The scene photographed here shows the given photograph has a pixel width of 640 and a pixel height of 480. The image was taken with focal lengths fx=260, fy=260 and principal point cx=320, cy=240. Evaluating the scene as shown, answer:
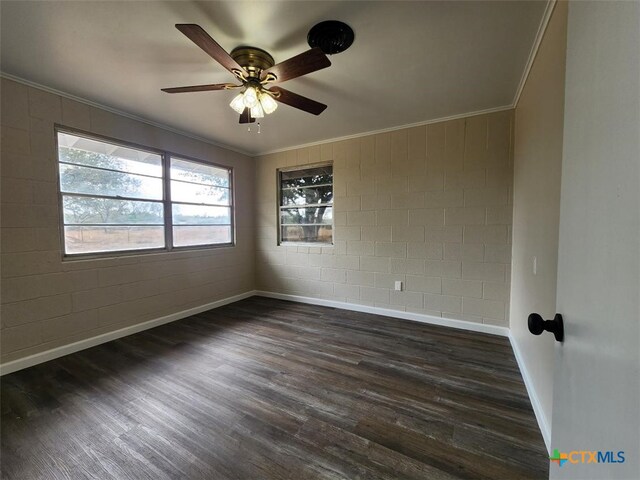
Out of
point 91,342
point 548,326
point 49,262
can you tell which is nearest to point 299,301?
point 91,342

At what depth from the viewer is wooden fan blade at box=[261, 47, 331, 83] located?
1.58 metres

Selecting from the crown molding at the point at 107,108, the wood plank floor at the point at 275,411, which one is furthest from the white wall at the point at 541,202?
the crown molding at the point at 107,108

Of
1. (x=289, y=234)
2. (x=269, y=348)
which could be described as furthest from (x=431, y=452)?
(x=289, y=234)

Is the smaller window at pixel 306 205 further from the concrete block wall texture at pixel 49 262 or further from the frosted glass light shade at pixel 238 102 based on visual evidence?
the frosted glass light shade at pixel 238 102

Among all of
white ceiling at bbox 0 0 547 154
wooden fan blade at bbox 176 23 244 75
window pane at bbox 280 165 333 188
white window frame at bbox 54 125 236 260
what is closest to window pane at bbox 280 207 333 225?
window pane at bbox 280 165 333 188

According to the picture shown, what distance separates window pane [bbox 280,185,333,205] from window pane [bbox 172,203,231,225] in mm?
989

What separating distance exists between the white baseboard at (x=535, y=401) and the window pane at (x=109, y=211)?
4041 mm

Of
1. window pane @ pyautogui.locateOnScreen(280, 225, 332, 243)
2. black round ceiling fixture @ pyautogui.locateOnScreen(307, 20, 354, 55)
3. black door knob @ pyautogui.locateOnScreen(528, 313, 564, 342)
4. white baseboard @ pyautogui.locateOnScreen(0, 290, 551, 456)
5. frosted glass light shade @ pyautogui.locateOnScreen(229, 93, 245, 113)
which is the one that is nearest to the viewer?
black door knob @ pyautogui.locateOnScreen(528, 313, 564, 342)

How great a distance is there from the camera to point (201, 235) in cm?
390

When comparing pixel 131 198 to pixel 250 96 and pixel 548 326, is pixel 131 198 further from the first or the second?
pixel 548 326

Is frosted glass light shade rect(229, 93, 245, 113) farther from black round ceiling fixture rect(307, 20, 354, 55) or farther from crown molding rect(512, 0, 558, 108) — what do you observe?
crown molding rect(512, 0, 558, 108)

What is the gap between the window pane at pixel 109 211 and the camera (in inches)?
104

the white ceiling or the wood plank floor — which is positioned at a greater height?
the white ceiling

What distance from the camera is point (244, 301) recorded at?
4.38 meters
